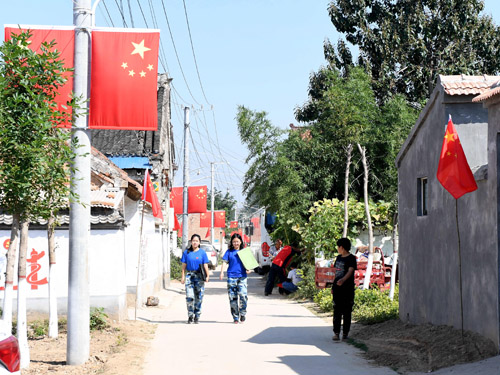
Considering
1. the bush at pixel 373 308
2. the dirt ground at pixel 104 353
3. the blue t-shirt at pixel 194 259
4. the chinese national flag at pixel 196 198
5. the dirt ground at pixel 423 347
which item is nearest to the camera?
the dirt ground at pixel 423 347

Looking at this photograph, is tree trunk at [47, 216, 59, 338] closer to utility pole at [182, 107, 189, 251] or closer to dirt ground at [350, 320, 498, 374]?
dirt ground at [350, 320, 498, 374]

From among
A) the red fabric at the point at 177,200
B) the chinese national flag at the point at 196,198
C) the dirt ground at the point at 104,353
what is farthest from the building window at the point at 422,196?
the red fabric at the point at 177,200

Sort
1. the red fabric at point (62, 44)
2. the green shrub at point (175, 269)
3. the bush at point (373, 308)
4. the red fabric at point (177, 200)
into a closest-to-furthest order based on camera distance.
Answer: the red fabric at point (62, 44), the bush at point (373, 308), the green shrub at point (175, 269), the red fabric at point (177, 200)

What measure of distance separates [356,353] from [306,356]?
858 mm

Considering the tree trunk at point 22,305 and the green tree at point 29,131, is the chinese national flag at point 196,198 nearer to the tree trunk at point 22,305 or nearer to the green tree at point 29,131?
the tree trunk at point 22,305

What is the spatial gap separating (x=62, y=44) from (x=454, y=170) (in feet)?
18.4

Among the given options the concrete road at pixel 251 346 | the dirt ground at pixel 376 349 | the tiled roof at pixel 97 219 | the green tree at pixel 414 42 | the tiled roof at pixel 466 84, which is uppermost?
the green tree at pixel 414 42

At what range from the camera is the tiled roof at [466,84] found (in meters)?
12.0

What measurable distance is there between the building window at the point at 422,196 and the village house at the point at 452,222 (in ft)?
0.06

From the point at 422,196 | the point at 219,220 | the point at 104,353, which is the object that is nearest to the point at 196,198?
the point at 219,220

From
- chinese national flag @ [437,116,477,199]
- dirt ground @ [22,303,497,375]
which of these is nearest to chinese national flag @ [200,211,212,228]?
dirt ground @ [22,303,497,375]

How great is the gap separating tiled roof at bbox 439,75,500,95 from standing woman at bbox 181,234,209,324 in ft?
19.9

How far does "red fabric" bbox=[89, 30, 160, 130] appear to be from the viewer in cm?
1010

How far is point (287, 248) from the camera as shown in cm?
2438
